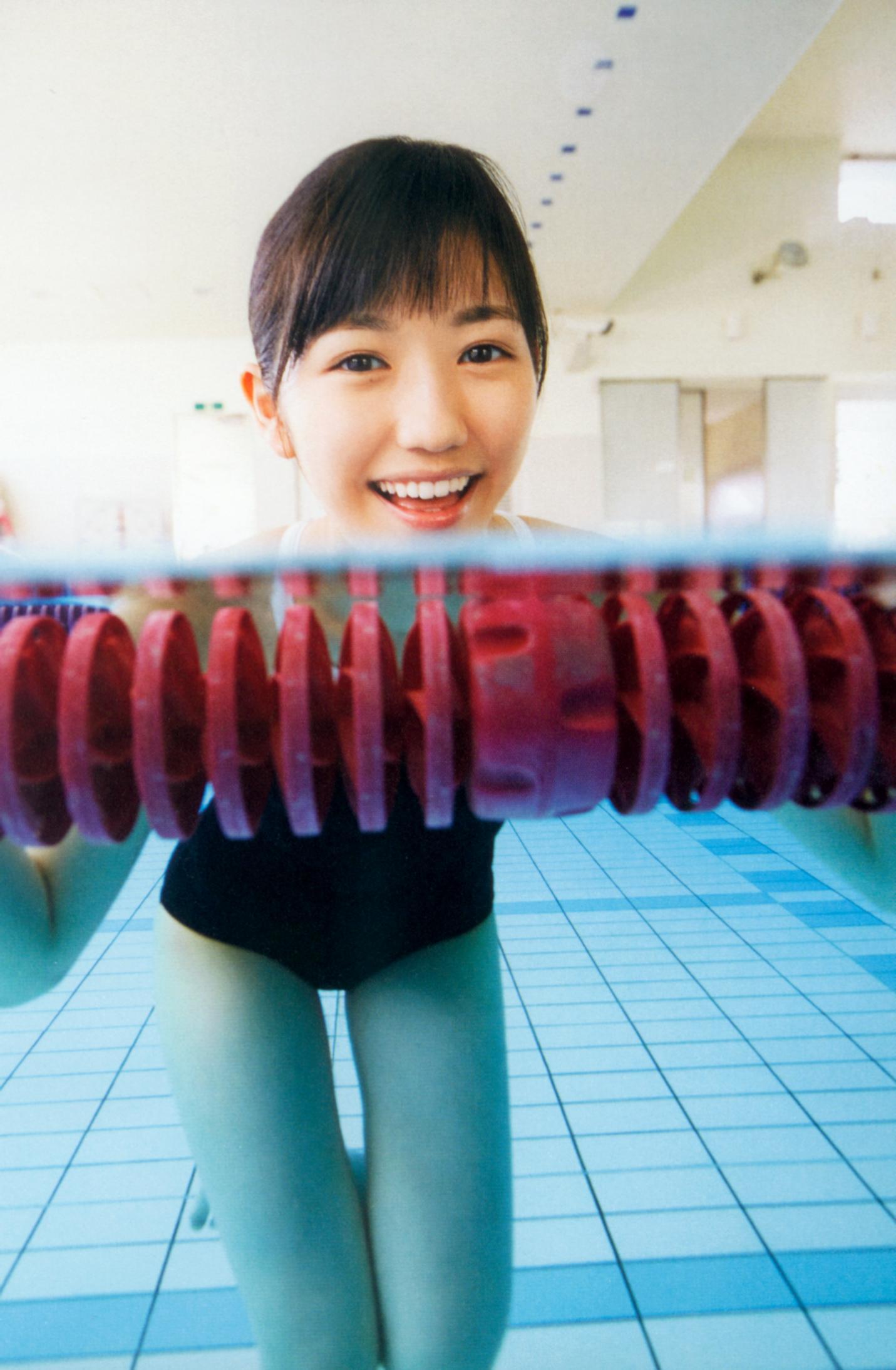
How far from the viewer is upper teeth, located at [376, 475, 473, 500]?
0.53 m

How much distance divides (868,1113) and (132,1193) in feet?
2.65

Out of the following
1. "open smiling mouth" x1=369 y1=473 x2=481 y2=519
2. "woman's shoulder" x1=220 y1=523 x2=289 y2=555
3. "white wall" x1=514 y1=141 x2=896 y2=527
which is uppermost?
"white wall" x1=514 y1=141 x2=896 y2=527

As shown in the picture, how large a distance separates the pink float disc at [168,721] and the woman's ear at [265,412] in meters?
0.32

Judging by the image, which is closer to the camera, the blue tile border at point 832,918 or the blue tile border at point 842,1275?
the blue tile border at point 842,1275

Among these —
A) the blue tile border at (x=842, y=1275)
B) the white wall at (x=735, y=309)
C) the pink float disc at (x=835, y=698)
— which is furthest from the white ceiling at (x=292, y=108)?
the blue tile border at (x=842, y=1275)

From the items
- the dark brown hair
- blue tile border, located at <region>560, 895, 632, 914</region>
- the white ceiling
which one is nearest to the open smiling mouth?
the dark brown hair

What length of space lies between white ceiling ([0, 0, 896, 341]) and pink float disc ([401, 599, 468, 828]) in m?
1.82

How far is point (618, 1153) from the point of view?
901 mm

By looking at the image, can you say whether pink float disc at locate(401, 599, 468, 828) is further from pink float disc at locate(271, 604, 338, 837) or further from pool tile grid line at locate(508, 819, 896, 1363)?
pool tile grid line at locate(508, 819, 896, 1363)

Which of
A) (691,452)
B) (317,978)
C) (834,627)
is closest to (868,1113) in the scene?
(317,978)

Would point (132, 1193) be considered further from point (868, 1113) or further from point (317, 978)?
point (868, 1113)

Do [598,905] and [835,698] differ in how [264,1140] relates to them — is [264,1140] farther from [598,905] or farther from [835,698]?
[598,905]

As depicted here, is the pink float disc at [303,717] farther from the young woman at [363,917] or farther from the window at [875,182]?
the window at [875,182]

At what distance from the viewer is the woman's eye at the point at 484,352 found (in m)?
0.53
